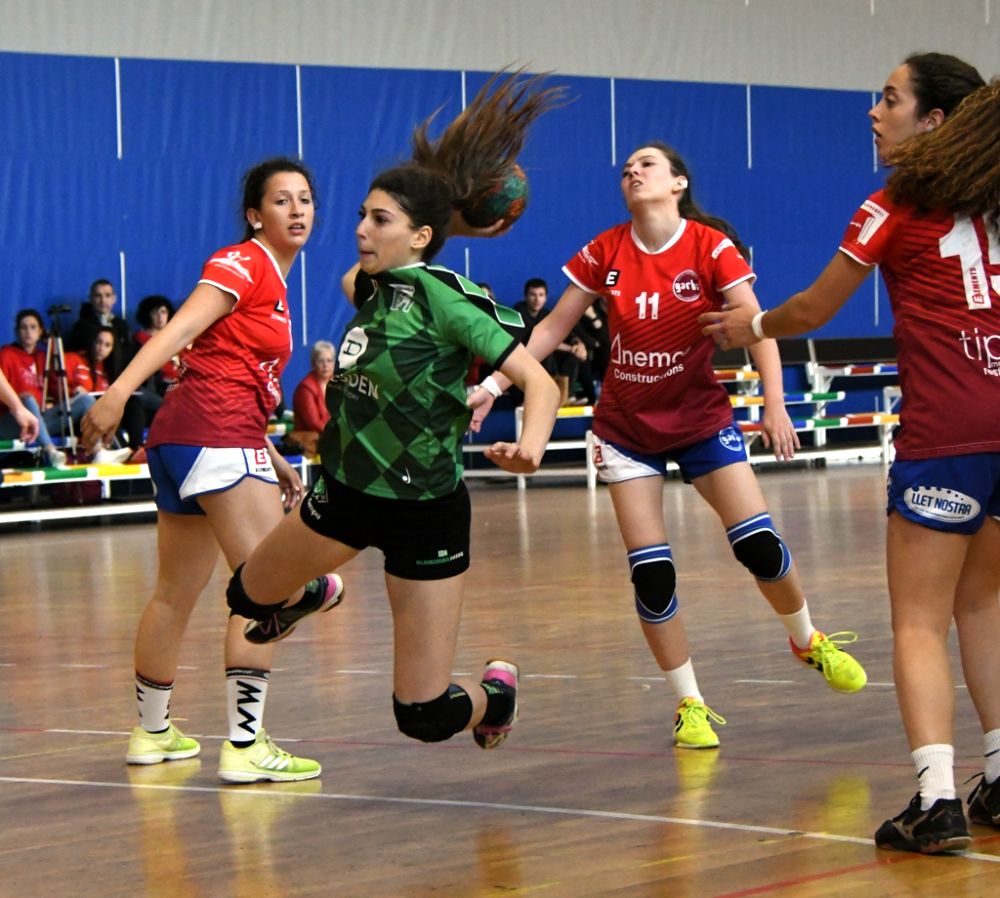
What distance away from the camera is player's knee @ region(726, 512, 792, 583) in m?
5.08

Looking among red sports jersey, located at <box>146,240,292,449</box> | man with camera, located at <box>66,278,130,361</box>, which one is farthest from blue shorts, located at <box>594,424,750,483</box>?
man with camera, located at <box>66,278,130,361</box>

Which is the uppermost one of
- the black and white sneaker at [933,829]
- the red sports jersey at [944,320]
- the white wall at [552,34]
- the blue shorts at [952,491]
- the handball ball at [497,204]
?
the white wall at [552,34]

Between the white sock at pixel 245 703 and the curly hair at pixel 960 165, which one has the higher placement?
the curly hair at pixel 960 165

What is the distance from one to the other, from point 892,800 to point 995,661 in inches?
16.1

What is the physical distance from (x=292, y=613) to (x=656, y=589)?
1090 millimetres

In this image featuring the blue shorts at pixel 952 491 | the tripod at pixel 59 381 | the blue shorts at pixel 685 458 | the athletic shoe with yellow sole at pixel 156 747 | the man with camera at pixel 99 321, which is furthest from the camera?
the man with camera at pixel 99 321

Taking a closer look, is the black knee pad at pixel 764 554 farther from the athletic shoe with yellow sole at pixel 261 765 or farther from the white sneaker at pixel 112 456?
the white sneaker at pixel 112 456

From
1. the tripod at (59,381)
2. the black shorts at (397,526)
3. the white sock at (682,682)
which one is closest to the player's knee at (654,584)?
the white sock at (682,682)

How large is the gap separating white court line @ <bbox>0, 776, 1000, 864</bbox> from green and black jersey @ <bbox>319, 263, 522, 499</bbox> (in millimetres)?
730

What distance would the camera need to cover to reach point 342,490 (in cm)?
406

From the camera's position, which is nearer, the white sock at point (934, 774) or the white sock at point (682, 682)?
the white sock at point (934, 774)

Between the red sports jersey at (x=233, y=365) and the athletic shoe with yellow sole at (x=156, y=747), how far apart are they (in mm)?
776

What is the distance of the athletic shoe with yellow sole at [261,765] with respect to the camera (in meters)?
4.55

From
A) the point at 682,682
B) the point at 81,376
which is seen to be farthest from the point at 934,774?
the point at 81,376
